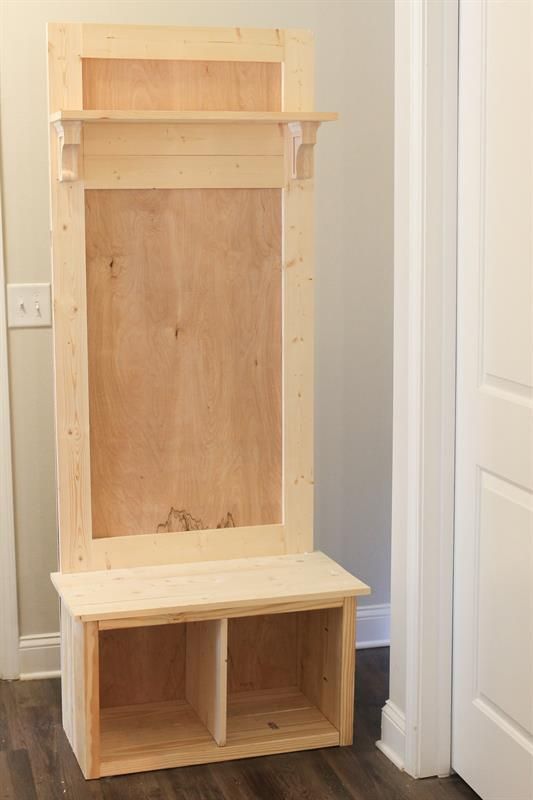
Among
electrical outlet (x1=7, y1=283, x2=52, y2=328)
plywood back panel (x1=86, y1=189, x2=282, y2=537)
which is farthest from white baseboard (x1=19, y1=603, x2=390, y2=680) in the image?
electrical outlet (x1=7, y1=283, x2=52, y2=328)

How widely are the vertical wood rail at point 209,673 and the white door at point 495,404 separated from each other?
570 millimetres

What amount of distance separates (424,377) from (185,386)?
2.15 feet

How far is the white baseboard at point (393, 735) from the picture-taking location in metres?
2.75

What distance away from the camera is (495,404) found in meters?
2.43

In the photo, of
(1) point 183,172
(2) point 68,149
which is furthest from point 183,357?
(2) point 68,149

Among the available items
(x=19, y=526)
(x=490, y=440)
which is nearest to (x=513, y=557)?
(x=490, y=440)

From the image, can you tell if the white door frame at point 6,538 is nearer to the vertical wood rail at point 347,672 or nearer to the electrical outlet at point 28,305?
the electrical outlet at point 28,305

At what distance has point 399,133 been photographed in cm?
264

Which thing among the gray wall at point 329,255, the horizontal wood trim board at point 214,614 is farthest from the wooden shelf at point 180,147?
the horizontal wood trim board at point 214,614

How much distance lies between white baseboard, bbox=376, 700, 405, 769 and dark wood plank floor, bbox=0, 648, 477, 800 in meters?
0.02

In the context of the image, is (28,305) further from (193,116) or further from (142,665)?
(142,665)

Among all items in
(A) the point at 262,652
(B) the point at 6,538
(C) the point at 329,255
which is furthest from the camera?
(C) the point at 329,255

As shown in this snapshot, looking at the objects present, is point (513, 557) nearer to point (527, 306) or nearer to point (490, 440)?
point (490, 440)

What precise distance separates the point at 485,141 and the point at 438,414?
63cm
